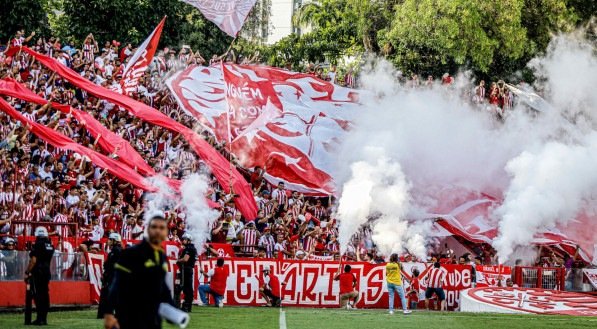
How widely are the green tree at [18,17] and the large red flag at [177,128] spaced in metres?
11.5

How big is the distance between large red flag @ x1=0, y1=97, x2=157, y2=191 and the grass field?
415cm

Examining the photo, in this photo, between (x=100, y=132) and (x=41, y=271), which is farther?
(x=100, y=132)

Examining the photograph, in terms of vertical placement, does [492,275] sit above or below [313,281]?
above

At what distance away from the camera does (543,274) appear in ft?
103

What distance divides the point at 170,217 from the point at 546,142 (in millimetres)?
13930

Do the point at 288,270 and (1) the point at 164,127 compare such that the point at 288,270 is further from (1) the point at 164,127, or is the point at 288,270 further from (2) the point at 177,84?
(2) the point at 177,84

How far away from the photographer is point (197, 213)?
29.4 meters

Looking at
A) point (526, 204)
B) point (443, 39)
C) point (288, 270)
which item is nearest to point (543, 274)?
point (526, 204)

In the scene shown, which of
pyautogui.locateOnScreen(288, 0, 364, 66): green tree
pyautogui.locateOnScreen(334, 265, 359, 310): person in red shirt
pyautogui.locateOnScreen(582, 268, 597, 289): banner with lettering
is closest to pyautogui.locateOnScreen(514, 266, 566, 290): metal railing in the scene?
pyautogui.locateOnScreen(582, 268, 597, 289): banner with lettering

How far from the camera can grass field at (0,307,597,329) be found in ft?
67.6

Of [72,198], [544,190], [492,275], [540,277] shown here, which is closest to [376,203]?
[492,275]

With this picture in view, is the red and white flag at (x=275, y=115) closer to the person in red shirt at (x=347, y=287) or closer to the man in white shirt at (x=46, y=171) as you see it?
the person in red shirt at (x=347, y=287)

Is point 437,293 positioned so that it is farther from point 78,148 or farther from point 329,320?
point 78,148

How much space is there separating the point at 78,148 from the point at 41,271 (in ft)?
28.1
